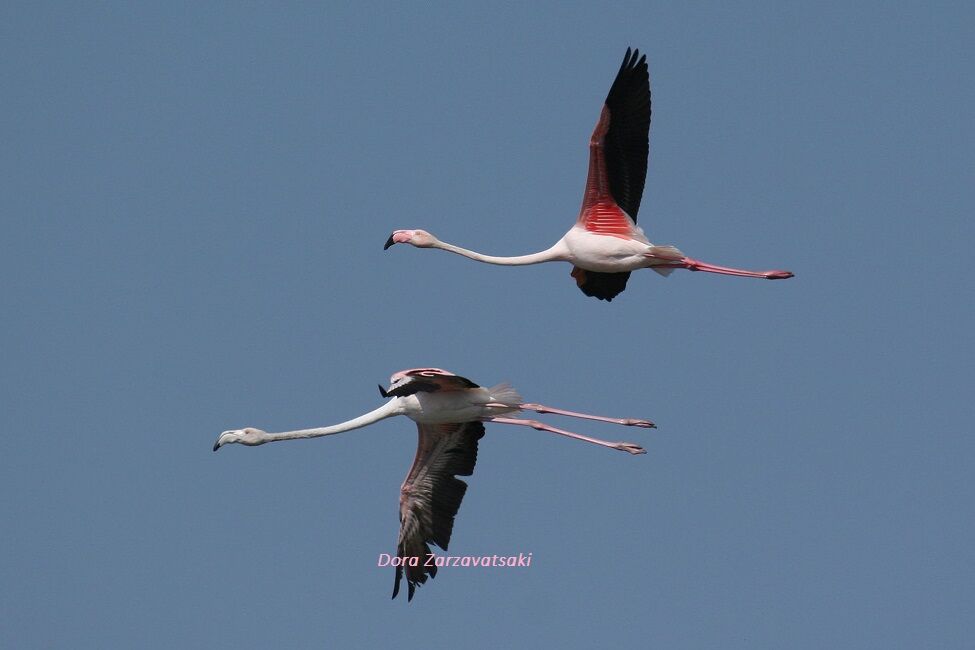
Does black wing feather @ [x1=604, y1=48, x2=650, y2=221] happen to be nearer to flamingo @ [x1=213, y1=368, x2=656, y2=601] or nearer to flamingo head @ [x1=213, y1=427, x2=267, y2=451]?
flamingo @ [x1=213, y1=368, x2=656, y2=601]

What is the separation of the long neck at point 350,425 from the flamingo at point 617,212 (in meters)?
2.64

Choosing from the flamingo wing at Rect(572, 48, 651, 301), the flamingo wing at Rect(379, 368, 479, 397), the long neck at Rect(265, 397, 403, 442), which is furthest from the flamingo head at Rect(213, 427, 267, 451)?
the flamingo wing at Rect(572, 48, 651, 301)

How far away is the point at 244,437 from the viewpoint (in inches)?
1200

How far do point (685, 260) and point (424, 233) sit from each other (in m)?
3.75

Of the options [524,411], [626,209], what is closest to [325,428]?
[524,411]

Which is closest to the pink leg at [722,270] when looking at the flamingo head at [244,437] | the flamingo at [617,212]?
the flamingo at [617,212]

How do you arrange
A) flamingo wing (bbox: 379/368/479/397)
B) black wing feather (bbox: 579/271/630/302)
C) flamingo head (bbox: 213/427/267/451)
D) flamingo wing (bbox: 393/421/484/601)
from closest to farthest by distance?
1. flamingo wing (bbox: 379/368/479/397)
2. flamingo head (bbox: 213/427/267/451)
3. flamingo wing (bbox: 393/421/484/601)
4. black wing feather (bbox: 579/271/630/302)

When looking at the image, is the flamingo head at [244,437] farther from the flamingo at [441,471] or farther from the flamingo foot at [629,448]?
the flamingo foot at [629,448]

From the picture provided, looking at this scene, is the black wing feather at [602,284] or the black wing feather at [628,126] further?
the black wing feather at [602,284]

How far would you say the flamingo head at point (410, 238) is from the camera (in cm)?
3212

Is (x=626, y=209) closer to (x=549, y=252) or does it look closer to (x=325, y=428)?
(x=549, y=252)

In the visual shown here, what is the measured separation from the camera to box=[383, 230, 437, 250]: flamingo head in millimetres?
32125

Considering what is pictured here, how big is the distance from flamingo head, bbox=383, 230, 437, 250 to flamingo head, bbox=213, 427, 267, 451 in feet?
11.2

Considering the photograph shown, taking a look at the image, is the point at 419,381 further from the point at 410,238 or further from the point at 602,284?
the point at 602,284
